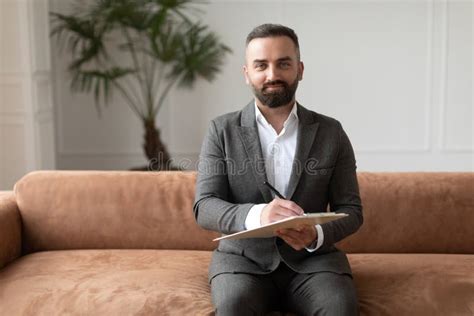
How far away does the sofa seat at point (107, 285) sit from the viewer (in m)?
2.25

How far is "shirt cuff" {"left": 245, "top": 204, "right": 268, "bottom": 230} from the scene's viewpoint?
2.12 metres

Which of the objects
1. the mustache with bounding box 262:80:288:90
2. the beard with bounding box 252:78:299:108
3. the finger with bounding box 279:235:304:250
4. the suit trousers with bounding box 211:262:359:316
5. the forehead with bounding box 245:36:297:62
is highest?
the forehead with bounding box 245:36:297:62

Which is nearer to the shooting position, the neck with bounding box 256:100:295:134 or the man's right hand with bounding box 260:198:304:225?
the man's right hand with bounding box 260:198:304:225

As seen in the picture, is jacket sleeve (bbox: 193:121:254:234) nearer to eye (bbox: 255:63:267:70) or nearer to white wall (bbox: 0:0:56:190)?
eye (bbox: 255:63:267:70)

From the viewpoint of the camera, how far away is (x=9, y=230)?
8.75ft

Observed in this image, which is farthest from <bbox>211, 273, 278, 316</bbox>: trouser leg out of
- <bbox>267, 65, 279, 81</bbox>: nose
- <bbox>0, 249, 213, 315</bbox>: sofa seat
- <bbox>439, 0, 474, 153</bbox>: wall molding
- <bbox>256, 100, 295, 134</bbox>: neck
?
<bbox>439, 0, 474, 153</bbox>: wall molding

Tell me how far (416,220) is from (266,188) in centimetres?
78

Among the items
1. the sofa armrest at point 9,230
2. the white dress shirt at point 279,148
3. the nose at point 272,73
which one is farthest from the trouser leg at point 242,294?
the sofa armrest at point 9,230

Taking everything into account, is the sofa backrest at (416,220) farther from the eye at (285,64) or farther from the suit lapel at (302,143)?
the eye at (285,64)

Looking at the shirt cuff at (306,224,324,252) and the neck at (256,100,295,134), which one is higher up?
the neck at (256,100,295,134)

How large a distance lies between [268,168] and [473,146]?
3949 mm

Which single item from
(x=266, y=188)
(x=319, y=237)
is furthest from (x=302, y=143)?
(x=319, y=237)

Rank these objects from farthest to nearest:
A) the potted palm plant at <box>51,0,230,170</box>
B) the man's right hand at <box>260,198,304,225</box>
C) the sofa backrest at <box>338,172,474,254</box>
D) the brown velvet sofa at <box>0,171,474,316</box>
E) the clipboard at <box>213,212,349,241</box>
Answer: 1. the potted palm plant at <box>51,0,230,170</box>
2. the sofa backrest at <box>338,172,474,254</box>
3. the brown velvet sofa at <box>0,171,474,316</box>
4. the man's right hand at <box>260,198,304,225</box>
5. the clipboard at <box>213,212,349,241</box>

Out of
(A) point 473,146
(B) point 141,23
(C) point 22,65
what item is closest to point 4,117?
(C) point 22,65
